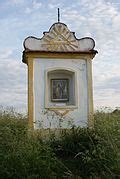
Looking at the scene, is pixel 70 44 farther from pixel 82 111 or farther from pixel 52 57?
pixel 82 111

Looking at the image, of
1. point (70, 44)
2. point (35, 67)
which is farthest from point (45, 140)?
point (70, 44)

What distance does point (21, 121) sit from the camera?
34.6 feet

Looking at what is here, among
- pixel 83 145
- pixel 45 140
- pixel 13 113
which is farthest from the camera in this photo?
pixel 13 113

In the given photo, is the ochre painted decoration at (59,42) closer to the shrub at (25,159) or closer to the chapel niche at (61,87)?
the chapel niche at (61,87)

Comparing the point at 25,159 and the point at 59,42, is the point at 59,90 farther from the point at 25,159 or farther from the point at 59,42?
the point at 25,159

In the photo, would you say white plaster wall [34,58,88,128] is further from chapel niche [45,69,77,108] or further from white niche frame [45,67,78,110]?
chapel niche [45,69,77,108]

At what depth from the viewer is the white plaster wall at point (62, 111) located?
32.7 ft

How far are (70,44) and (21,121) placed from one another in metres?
2.47

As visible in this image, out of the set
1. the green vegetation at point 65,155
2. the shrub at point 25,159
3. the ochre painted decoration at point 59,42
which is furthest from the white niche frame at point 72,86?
the shrub at point 25,159

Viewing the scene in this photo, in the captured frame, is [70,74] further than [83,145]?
Yes

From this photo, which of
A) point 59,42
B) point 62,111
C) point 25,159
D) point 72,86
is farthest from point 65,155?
point 59,42

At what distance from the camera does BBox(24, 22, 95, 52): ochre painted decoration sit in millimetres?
10250

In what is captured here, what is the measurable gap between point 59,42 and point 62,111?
1.84 meters

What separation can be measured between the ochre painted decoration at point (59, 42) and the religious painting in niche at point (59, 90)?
0.97 meters
